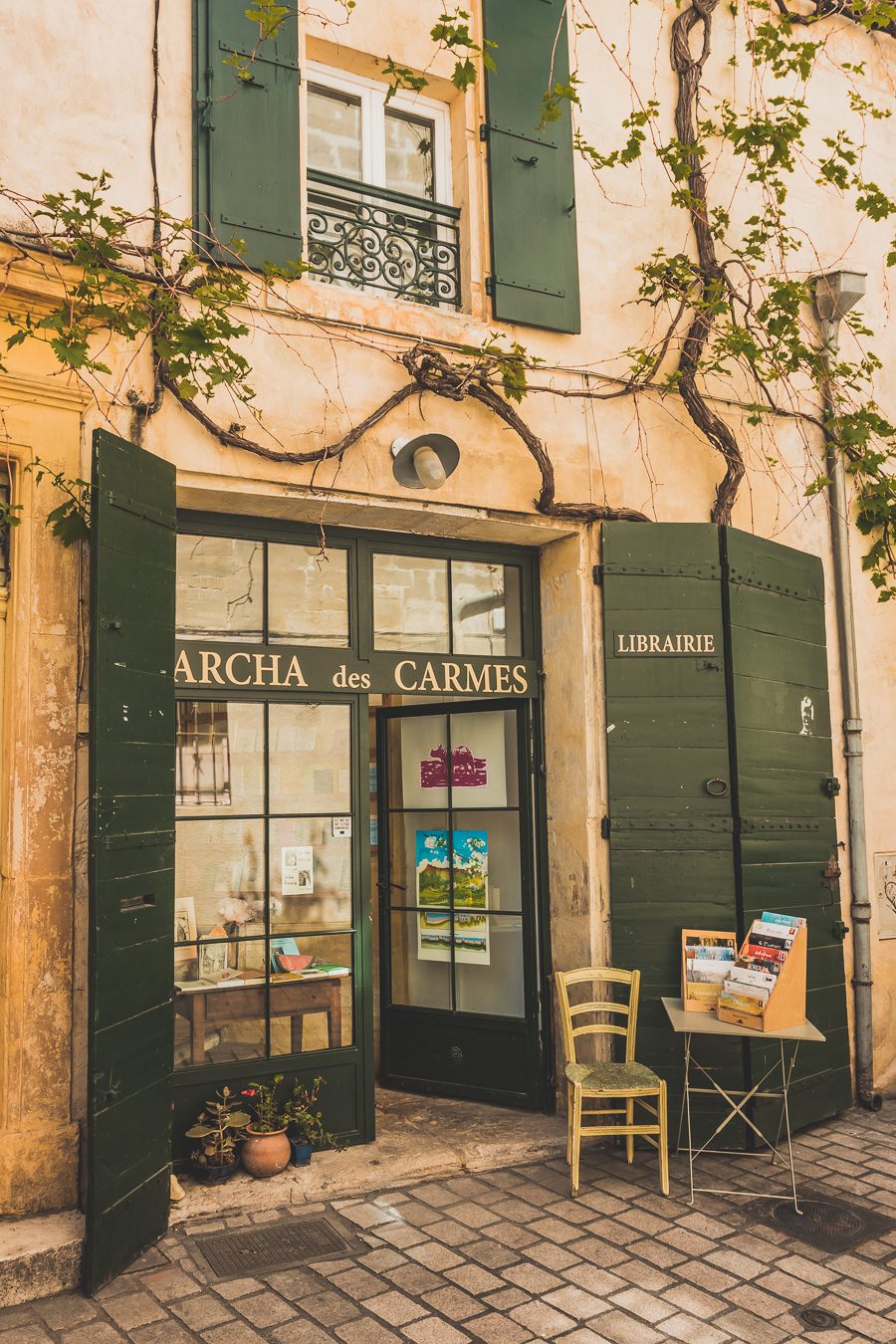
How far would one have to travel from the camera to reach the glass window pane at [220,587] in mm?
5137

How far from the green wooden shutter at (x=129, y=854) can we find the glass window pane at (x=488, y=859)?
210 centimetres

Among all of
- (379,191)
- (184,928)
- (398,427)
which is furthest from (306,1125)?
(379,191)

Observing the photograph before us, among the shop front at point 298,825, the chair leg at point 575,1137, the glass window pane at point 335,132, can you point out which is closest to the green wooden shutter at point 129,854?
the shop front at point 298,825

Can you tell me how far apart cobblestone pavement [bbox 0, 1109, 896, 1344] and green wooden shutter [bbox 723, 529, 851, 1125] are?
118 centimetres

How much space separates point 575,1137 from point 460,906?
158 cm

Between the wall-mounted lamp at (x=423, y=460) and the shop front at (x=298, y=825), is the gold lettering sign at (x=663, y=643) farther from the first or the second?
the wall-mounted lamp at (x=423, y=460)

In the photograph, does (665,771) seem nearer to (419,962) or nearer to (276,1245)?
(419,962)

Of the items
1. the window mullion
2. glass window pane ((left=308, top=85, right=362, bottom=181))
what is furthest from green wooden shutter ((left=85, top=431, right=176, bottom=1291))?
the window mullion

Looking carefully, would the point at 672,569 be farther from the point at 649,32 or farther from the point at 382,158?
the point at 649,32

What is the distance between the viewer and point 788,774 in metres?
6.01

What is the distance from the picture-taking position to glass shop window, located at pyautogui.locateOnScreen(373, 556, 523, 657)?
5.73 meters

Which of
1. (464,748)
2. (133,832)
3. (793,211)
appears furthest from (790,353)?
(133,832)

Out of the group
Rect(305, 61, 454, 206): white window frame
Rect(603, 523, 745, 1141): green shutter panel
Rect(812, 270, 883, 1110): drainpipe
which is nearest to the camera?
Rect(603, 523, 745, 1141): green shutter panel

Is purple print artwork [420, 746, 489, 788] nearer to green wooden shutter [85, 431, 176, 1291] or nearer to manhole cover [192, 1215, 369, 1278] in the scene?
green wooden shutter [85, 431, 176, 1291]
